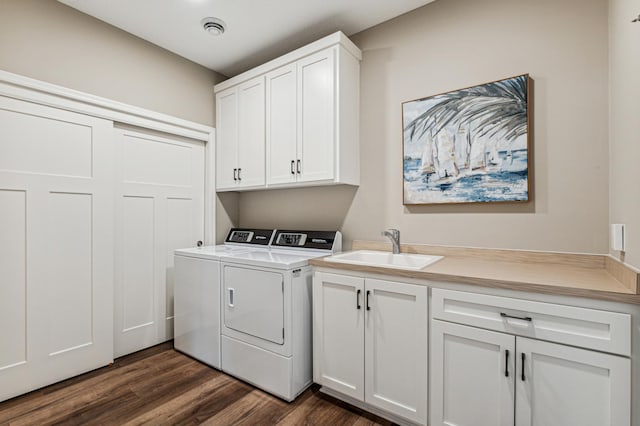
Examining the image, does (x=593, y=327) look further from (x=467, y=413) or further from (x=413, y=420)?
(x=413, y=420)

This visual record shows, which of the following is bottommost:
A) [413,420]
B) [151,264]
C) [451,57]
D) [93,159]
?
[413,420]

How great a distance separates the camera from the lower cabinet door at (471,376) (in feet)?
4.31

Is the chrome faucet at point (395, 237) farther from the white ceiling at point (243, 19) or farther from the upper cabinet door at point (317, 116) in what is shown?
→ the white ceiling at point (243, 19)

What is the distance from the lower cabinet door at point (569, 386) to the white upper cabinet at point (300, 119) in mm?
1496

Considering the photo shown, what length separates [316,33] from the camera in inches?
97.5

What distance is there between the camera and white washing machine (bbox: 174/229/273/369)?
90.8 inches

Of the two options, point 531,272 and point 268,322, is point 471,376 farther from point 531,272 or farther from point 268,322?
point 268,322

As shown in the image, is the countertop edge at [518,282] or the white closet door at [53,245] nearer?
the countertop edge at [518,282]

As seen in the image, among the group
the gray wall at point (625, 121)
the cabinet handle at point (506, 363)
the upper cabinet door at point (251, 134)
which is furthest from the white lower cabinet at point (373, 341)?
the upper cabinet door at point (251, 134)

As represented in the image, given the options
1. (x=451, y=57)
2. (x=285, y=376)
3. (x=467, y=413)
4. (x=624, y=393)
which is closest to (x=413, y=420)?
(x=467, y=413)

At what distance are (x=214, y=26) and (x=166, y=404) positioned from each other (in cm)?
264

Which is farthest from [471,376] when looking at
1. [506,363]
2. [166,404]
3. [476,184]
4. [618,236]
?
[166,404]

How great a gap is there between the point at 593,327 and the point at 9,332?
3067 mm

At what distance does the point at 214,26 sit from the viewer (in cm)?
235
